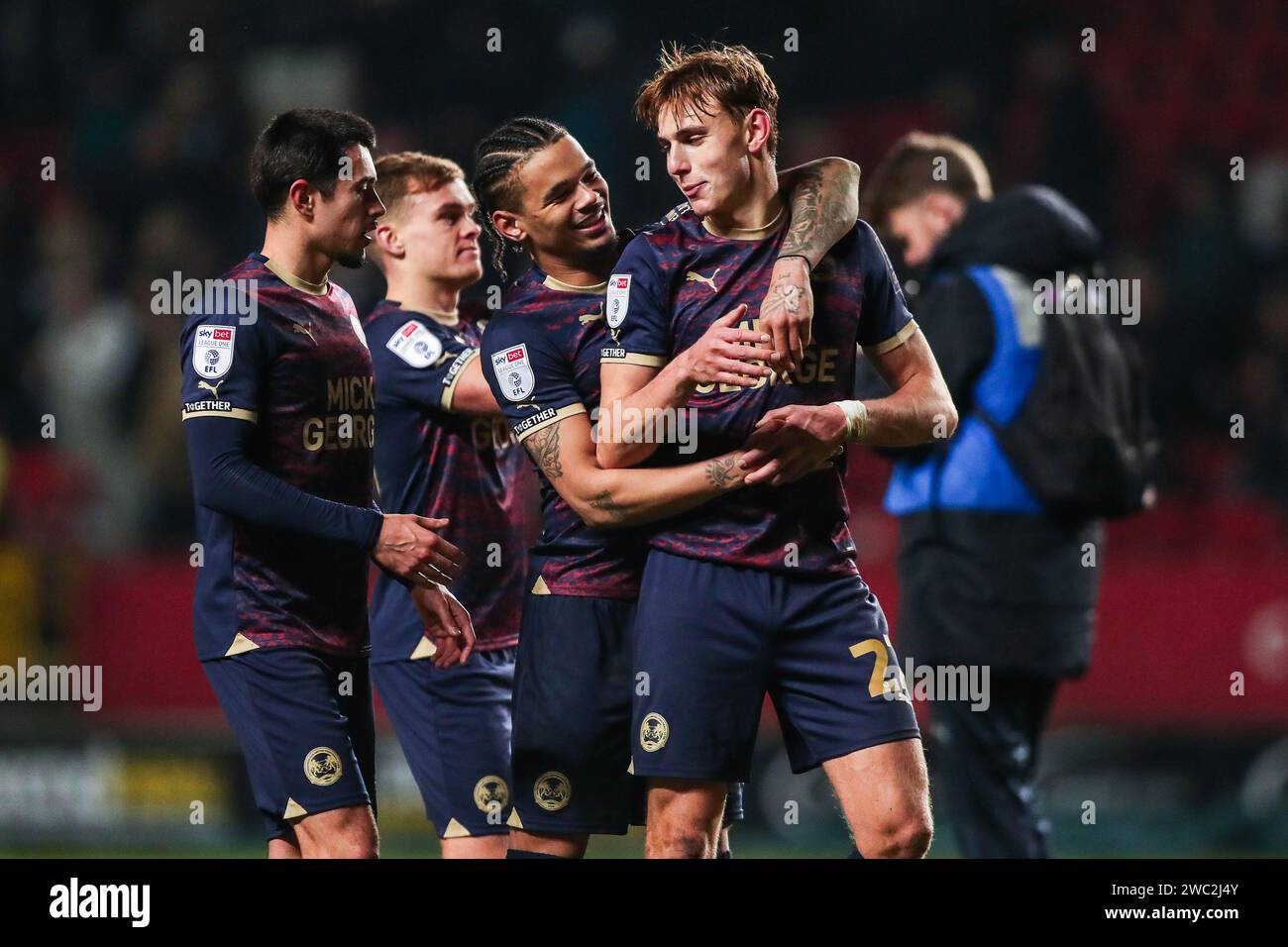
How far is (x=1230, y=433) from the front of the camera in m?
9.74

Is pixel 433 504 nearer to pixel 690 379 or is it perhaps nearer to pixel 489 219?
pixel 489 219

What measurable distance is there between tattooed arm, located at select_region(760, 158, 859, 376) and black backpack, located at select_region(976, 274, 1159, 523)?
180 cm

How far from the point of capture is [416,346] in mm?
4750

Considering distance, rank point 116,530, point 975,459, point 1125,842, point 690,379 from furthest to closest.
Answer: point 116,530 → point 1125,842 → point 975,459 → point 690,379

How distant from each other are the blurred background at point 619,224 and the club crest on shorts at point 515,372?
2745 millimetres

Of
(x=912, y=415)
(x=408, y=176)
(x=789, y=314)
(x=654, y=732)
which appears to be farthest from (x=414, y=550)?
(x=408, y=176)

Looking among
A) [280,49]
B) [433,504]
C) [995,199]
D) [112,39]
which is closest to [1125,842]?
[995,199]

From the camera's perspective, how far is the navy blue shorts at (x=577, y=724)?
4.15 m

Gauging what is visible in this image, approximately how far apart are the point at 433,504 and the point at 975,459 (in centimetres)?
192

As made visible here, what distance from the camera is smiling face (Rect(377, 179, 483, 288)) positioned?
4.93 meters

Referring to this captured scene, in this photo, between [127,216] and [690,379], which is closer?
[690,379]

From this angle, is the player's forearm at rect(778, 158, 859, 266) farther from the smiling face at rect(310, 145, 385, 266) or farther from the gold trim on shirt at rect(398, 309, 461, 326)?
the gold trim on shirt at rect(398, 309, 461, 326)
